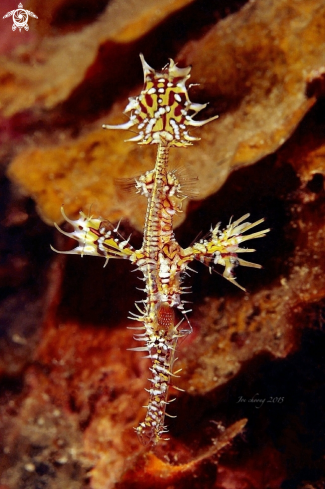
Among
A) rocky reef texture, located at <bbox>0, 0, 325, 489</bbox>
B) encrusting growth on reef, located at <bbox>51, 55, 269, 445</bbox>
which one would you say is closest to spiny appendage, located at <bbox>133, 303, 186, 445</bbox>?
encrusting growth on reef, located at <bbox>51, 55, 269, 445</bbox>

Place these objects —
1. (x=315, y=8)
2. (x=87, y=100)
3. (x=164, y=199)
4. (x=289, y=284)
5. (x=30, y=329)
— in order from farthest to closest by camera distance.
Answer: (x=289, y=284)
(x=30, y=329)
(x=87, y=100)
(x=315, y=8)
(x=164, y=199)

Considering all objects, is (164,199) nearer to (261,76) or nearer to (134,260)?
(134,260)

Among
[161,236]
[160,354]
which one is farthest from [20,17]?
[160,354]

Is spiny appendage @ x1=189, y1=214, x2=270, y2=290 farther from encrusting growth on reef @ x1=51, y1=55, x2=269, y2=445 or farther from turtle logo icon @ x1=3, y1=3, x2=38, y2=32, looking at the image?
turtle logo icon @ x1=3, y1=3, x2=38, y2=32

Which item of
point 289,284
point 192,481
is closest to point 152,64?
point 289,284

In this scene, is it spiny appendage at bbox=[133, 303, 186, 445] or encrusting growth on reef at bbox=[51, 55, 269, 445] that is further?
spiny appendage at bbox=[133, 303, 186, 445]

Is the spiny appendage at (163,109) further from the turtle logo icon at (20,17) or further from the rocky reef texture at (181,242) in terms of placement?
the turtle logo icon at (20,17)
